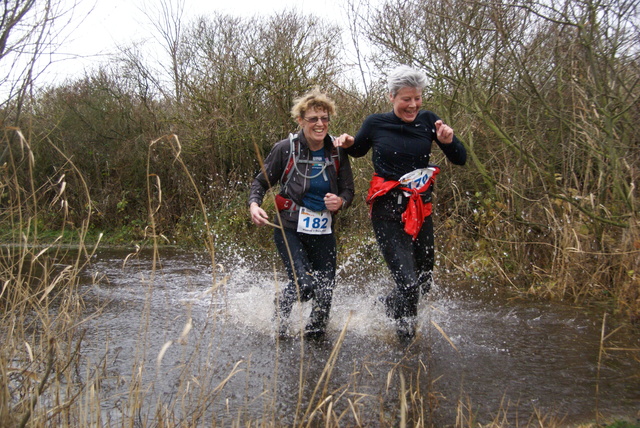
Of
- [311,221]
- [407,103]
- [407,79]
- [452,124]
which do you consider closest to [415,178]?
[407,103]

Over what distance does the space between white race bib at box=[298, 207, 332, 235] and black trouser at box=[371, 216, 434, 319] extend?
376mm

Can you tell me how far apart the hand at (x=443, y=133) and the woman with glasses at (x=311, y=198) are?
2.51 ft

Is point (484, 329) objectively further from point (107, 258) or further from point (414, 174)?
point (107, 258)

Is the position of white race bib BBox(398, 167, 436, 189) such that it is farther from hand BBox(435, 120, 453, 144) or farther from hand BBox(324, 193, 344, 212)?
hand BBox(324, 193, 344, 212)

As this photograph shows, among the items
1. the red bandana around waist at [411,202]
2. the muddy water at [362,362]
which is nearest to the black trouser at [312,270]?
the muddy water at [362,362]

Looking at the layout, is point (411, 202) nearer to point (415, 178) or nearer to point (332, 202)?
point (415, 178)

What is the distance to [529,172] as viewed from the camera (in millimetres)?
7238

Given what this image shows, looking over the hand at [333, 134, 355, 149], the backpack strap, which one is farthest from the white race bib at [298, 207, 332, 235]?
the hand at [333, 134, 355, 149]

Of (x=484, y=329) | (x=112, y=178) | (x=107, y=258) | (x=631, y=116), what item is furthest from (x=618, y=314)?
(x=112, y=178)

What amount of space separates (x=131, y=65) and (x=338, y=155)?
1342 centimetres

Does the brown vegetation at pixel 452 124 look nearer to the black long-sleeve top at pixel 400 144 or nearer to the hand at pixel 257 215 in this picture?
the hand at pixel 257 215

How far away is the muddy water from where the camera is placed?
3182 millimetres

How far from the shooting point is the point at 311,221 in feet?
15.3

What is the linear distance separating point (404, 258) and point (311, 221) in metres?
0.73
